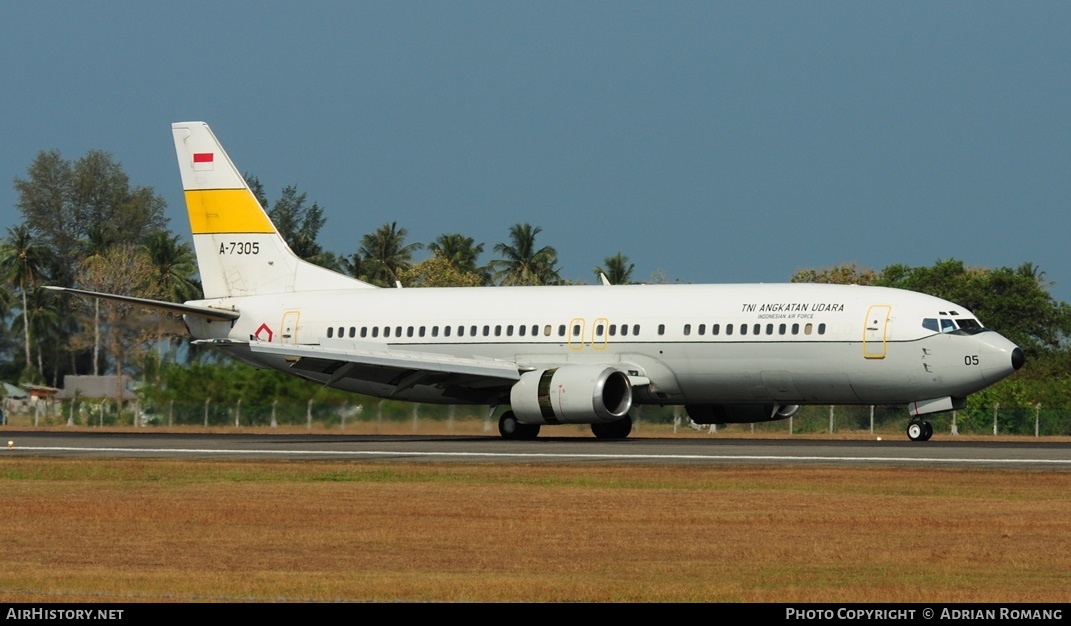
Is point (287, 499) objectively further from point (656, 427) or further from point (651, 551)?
point (656, 427)

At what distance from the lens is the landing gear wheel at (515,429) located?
43.7 metres

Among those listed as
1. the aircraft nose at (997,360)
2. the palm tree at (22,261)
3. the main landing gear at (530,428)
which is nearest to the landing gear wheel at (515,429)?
the main landing gear at (530,428)

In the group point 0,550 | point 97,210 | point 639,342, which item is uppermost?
point 97,210

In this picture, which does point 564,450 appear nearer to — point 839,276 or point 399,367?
point 399,367

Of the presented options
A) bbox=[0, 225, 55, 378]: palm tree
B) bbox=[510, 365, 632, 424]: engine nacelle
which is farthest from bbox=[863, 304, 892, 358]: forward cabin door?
bbox=[0, 225, 55, 378]: palm tree

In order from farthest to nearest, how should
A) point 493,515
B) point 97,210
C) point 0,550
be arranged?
point 97,210, point 493,515, point 0,550

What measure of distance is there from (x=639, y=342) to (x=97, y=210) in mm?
100376

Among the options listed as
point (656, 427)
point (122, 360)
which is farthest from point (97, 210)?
point (656, 427)

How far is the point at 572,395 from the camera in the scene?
41.4 metres

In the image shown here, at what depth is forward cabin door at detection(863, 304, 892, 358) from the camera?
1588 inches

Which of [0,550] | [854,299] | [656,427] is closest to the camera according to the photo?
[0,550]

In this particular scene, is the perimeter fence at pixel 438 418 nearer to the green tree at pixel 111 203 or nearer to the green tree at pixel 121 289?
the green tree at pixel 121 289

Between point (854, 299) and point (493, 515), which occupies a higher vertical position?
point (854, 299)
